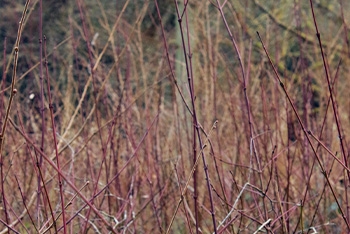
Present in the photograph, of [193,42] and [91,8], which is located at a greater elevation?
[193,42]

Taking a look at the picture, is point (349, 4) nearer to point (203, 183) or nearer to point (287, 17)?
point (287, 17)

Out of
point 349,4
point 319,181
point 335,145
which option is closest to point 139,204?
point 319,181

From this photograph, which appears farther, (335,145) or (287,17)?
(287,17)

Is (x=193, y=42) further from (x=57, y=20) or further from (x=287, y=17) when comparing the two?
(x=57, y=20)

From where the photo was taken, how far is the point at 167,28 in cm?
877

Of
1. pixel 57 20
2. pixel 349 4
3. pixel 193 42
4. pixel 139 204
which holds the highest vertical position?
pixel 349 4

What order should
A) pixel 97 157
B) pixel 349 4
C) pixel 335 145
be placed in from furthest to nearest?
pixel 349 4 < pixel 97 157 < pixel 335 145

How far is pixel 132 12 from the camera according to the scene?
9203 millimetres

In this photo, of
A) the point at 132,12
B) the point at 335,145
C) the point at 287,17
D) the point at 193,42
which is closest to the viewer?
the point at 335,145

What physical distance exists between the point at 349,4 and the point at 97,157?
5054mm

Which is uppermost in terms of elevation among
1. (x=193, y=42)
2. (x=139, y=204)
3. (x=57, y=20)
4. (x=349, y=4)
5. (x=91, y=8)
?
(x=349, y=4)

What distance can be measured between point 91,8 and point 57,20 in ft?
2.96

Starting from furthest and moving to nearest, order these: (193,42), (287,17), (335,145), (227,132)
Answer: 1. (287,17)
2. (193,42)
3. (227,132)
4. (335,145)

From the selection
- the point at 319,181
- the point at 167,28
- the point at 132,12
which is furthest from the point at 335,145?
the point at 132,12
